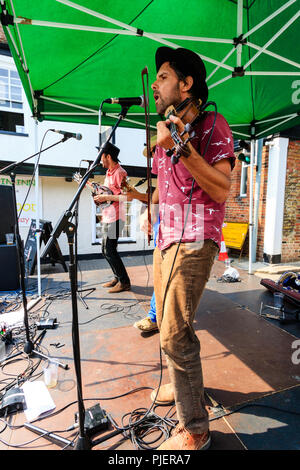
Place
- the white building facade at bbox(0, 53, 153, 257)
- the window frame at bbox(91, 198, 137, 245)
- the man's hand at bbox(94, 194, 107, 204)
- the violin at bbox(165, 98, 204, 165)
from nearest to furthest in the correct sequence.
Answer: the violin at bbox(165, 98, 204, 165), the man's hand at bbox(94, 194, 107, 204), the white building facade at bbox(0, 53, 153, 257), the window frame at bbox(91, 198, 137, 245)

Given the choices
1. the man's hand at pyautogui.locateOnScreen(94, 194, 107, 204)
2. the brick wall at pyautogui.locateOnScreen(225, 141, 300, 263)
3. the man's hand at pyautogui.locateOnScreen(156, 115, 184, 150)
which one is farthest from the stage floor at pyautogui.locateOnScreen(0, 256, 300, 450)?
the brick wall at pyautogui.locateOnScreen(225, 141, 300, 263)

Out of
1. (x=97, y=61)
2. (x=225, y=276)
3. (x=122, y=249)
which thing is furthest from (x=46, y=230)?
(x=225, y=276)

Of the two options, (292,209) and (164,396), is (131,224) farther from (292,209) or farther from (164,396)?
(164,396)

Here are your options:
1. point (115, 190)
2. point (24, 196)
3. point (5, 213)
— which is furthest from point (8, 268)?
point (24, 196)

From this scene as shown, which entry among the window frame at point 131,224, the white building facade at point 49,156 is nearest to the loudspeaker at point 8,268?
the white building facade at point 49,156

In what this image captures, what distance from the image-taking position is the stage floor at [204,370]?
158 cm

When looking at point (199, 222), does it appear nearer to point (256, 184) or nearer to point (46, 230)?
point (46, 230)

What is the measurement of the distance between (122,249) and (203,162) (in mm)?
7270

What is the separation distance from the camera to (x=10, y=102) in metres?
6.76

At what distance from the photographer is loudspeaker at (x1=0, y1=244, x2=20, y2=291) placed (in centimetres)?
437

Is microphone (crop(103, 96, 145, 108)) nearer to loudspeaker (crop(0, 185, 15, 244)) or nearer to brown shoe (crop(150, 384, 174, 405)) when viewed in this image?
brown shoe (crop(150, 384, 174, 405))

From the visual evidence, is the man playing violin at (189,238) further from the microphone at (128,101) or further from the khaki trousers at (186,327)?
the microphone at (128,101)

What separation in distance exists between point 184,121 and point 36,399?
2221 mm

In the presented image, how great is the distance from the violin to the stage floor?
171 centimetres
